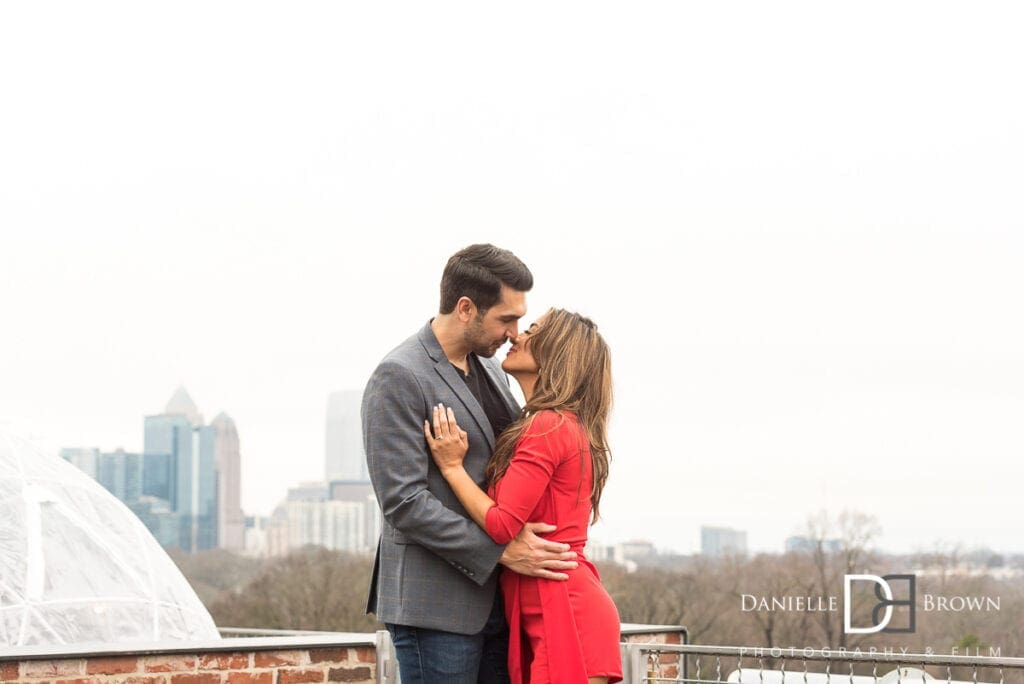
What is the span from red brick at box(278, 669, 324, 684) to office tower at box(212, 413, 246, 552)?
45.8 m

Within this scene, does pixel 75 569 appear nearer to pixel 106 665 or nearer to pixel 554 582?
pixel 106 665

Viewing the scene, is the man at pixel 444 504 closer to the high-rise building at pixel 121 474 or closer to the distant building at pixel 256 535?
the distant building at pixel 256 535

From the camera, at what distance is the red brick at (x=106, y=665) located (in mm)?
6066

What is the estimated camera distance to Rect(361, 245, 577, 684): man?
3664 millimetres

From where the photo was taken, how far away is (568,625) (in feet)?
12.3

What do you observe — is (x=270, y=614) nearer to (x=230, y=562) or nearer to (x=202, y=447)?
(x=230, y=562)

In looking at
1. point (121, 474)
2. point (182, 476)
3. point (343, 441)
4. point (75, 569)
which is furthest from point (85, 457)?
point (75, 569)

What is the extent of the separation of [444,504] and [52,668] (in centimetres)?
298

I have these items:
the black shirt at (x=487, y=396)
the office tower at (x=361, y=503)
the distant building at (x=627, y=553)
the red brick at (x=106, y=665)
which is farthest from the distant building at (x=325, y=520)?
the black shirt at (x=487, y=396)

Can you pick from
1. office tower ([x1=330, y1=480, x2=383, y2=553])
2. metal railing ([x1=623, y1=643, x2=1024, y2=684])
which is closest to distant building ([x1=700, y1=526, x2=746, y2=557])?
office tower ([x1=330, y1=480, x2=383, y2=553])

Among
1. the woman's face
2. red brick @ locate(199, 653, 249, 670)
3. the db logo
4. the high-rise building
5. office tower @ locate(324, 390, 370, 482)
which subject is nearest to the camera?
the woman's face

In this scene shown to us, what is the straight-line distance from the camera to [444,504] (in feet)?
12.3

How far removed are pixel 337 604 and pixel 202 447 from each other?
77.5 feet

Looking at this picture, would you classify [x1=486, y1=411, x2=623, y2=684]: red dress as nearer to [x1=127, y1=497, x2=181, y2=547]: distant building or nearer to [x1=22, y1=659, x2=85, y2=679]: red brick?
[x1=22, y1=659, x2=85, y2=679]: red brick
